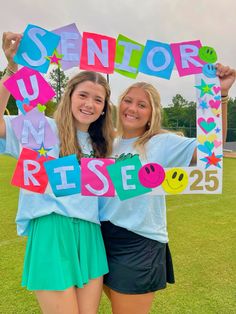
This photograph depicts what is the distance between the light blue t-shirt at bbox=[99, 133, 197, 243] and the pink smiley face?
0.03 m

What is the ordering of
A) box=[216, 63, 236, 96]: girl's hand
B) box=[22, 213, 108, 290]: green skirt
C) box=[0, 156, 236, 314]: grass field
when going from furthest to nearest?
box=[0, 156, 236, 314]: grass field
box=[216, 63, 236, 96]: girl's hand
box=[22, 213, 108, 290]: green skirt

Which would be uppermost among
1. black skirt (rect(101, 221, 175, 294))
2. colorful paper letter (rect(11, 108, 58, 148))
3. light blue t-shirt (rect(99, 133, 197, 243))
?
colorful paper letter (rect(11, 108, 58, 148))

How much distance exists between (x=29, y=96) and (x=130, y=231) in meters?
0.88

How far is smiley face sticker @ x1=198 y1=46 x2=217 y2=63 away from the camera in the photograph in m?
1.68

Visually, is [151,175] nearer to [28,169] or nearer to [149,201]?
[149,201]

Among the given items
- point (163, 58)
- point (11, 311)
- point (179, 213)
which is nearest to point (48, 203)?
point (163, 58)

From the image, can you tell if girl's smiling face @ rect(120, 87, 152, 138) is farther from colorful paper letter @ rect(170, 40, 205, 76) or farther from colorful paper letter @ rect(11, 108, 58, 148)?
colorful paper letter @ rect(11, 108, 58, 148)

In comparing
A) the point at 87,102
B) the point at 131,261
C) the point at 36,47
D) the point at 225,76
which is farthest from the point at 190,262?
the point at 36,47

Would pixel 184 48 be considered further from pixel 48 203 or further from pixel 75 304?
pixel 75 304

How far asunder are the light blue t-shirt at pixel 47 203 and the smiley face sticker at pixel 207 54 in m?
0.85

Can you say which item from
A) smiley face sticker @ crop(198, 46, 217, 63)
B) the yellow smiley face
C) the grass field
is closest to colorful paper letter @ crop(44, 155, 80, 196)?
the yellow smiley face

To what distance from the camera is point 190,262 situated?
339cm

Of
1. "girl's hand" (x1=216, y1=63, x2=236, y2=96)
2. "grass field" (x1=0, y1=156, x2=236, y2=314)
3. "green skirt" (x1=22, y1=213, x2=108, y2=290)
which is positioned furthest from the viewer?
"grass field" (x1=0, y1=156, x2=236, y2=314)

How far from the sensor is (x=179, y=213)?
17.2ft
